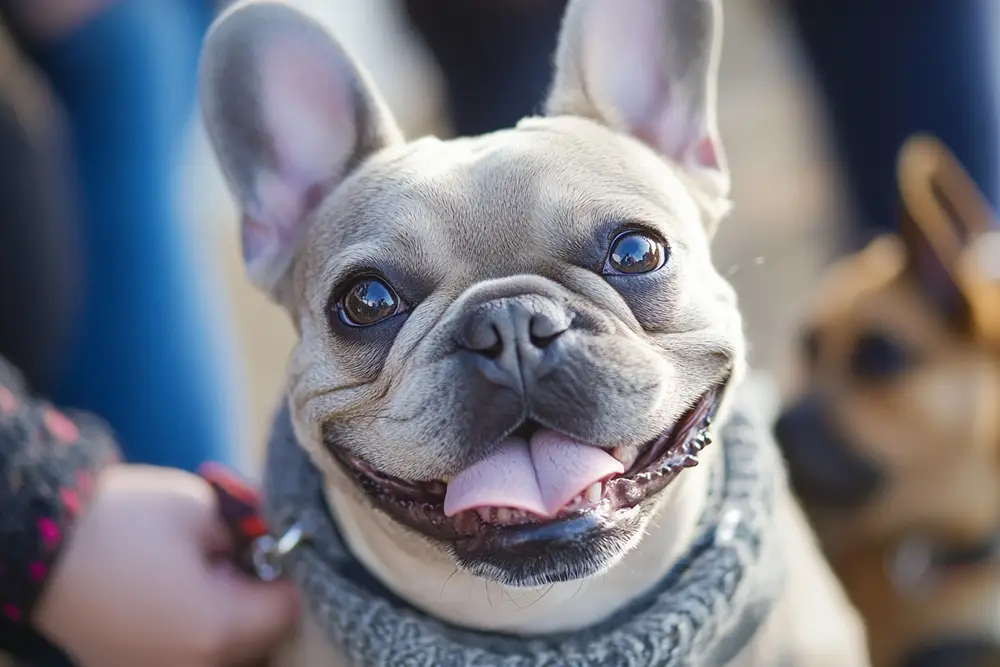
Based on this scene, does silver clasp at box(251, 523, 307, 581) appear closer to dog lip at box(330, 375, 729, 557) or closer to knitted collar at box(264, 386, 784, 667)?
knitted collar at box(264, 386, 784, 667)

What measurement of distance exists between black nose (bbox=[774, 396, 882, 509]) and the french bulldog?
86 centimetres

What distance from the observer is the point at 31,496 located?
3.83 ft

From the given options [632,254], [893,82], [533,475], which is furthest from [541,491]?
[893,82]

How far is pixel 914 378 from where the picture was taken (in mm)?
2135

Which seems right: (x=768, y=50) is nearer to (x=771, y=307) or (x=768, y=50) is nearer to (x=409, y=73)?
(x=771, y=307)

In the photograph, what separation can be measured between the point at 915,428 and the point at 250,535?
1364 millimetres

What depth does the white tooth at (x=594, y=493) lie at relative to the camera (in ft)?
3.18

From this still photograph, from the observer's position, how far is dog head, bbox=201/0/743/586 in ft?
3.18

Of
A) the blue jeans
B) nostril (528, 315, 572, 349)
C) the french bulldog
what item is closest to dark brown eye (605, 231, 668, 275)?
the french bulldog

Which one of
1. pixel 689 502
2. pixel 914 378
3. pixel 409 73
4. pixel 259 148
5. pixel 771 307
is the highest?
pixel 259 148

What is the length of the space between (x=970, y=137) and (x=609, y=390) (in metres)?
1.75

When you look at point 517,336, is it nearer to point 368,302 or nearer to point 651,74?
point 368,302

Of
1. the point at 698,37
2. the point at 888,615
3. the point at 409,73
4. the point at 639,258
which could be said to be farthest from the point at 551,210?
the point at 888,615

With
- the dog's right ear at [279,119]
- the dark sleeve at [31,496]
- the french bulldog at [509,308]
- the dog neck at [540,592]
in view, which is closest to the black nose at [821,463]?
the french bulldog at [509,308]
